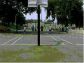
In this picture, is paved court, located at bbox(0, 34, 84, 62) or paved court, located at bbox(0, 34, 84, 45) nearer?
paved court, located at bbox(0, 34, 84, 62)

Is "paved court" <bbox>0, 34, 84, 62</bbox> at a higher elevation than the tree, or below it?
below

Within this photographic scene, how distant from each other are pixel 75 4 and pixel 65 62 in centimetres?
6028

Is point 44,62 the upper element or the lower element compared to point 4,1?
lower

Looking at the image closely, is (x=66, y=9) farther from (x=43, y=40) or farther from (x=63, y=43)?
Answer: (x=63, y=43)

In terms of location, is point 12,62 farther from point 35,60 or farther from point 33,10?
point 33,10

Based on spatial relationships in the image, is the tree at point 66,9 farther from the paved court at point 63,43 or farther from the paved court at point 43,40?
the paved court at point 63,43

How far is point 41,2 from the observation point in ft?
67.4

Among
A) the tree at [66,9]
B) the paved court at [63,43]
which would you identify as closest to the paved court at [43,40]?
the paved court at [63,43]

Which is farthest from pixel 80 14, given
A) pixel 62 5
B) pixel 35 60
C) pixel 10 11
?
pixel 35 60

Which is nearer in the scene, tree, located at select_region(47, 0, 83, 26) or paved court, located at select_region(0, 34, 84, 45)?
paved court, located at select_region(0, 34, 84, 45)

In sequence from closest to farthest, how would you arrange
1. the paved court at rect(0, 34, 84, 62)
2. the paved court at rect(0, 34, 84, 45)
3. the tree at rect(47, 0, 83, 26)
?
the paved court at rect(0, 34, 84, 62) → the paved court at rect(0, 34, 84, 45) → the tree at rect(47, 0, 83, 26)

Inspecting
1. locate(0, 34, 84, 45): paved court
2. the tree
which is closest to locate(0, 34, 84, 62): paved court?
locate(0, 34, 84, 45): paved court

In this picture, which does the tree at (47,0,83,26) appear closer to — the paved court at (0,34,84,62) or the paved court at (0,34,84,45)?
the paved court at (0,34,84,45)

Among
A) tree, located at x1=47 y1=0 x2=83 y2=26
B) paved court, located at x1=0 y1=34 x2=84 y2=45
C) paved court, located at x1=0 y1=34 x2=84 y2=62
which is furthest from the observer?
tree, located at x1=47 y1=0 x2=83 y2=26
